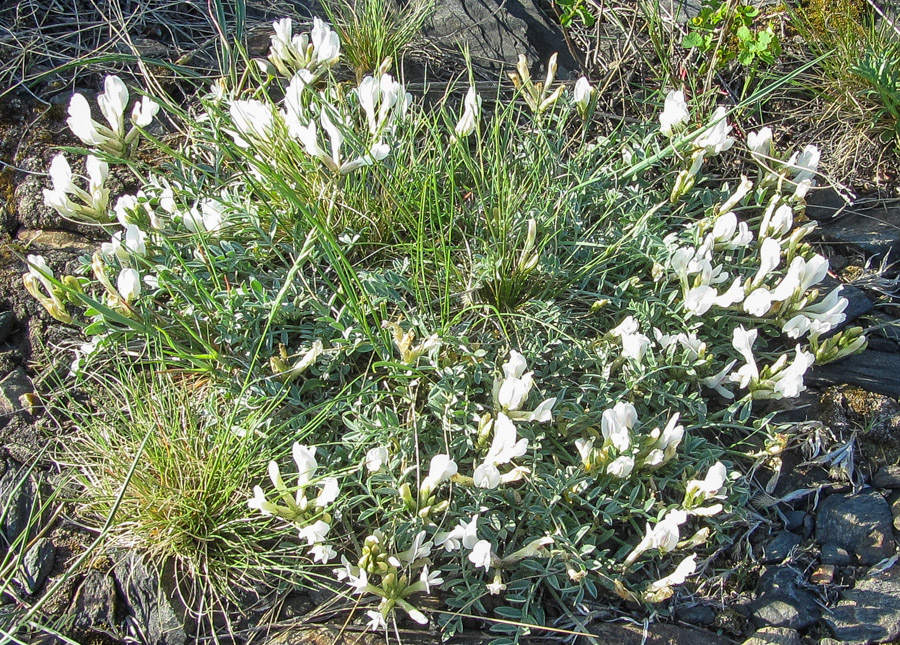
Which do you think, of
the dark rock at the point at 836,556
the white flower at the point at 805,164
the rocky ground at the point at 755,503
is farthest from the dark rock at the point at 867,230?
the dark rock at the point at 836,556

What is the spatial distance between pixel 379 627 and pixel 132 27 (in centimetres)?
257

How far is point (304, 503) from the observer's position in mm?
1819

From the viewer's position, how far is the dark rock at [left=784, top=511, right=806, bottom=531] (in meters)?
2.18

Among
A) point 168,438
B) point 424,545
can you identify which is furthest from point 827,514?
point 168,438

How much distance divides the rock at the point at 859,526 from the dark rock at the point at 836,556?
0.07 feet

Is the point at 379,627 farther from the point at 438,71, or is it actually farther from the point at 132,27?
the point at 132,27

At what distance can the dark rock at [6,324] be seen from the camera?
2377mm

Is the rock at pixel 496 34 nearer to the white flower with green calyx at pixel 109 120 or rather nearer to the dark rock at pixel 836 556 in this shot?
the white flower with green calyx at pixel 109 120

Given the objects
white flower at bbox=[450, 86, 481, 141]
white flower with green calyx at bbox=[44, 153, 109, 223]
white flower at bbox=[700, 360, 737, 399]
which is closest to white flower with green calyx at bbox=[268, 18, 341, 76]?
white flower at bbox=[450, 86, 481, 141]

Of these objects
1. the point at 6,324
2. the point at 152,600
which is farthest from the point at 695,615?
the point at 6,324

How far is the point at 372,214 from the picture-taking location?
2.42 meters

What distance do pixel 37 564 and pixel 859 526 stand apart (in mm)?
2316

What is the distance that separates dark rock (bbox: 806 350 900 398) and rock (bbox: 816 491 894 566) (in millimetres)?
399

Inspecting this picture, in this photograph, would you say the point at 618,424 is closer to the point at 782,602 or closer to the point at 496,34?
the point at 782,602
